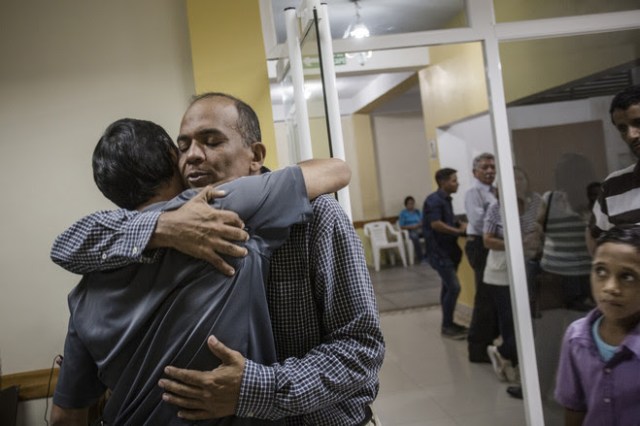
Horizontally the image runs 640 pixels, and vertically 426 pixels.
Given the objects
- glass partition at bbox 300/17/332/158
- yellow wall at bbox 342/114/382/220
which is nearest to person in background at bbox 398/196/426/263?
yellow wall at bbox 342/114/382/220

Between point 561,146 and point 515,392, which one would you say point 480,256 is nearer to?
point 515,392

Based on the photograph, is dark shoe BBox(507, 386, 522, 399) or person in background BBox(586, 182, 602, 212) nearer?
person in background BBox(586, 182, 602, 212)

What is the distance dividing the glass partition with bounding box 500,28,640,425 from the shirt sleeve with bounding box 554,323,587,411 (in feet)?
5.53

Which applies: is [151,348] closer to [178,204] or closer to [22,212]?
[178,204]

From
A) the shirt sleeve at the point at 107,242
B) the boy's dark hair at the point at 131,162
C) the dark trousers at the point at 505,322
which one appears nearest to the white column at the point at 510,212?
the dark trousers at the point at 505,322

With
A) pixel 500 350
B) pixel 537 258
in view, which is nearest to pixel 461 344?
pixel 500 350

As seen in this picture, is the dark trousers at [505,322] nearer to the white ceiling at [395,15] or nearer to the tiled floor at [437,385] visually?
the tiled floor at [437,385]

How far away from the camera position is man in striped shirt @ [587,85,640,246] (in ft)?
7.04

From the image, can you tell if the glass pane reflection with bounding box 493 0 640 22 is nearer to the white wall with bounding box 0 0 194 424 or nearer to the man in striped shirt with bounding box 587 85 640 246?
the man in striped shirt with bounding box 587 85 640 246

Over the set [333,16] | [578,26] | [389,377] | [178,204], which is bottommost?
[389,377]

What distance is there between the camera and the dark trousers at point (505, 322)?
393 centimetres

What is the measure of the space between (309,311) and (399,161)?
1005cm

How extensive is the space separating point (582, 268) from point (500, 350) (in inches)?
42.3

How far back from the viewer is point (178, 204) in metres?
1.00
